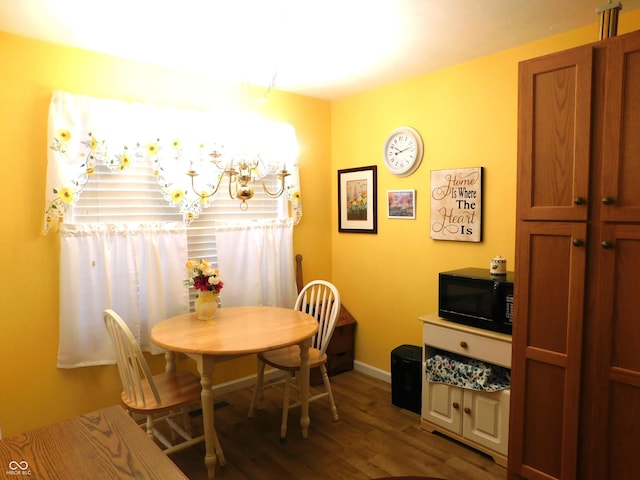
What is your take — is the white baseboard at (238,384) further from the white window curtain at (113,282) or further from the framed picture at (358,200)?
the framed picture at (358,200)

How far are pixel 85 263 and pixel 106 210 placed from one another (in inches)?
14.3

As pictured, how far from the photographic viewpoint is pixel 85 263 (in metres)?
2.56

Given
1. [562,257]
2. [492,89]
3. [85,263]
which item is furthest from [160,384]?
[492,89]

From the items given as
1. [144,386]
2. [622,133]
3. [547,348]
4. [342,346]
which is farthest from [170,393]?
[622,133]

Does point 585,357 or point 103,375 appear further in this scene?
point 103,375

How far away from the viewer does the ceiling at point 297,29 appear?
2.06 metres

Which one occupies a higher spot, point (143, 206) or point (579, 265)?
point (143, 206)

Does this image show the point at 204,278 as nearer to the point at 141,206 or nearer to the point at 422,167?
the point at 141,206

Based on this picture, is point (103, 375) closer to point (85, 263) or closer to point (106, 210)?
point (85, 263)

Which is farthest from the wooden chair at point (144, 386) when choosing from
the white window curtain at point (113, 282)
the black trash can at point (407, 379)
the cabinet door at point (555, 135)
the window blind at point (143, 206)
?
the cabinet door at point (555, 135)

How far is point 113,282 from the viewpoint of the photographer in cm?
267

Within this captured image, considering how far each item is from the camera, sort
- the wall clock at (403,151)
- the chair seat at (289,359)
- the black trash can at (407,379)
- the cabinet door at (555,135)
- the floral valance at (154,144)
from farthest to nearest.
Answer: the wall clock at (403,151)
the black trash can at (407,379)
the chair seat at (289,359)
the floral valance at (154,144)
the cabinet door at (555,135)

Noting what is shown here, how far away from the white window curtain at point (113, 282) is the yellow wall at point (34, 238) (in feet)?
0.34

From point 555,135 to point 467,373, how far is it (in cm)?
142
